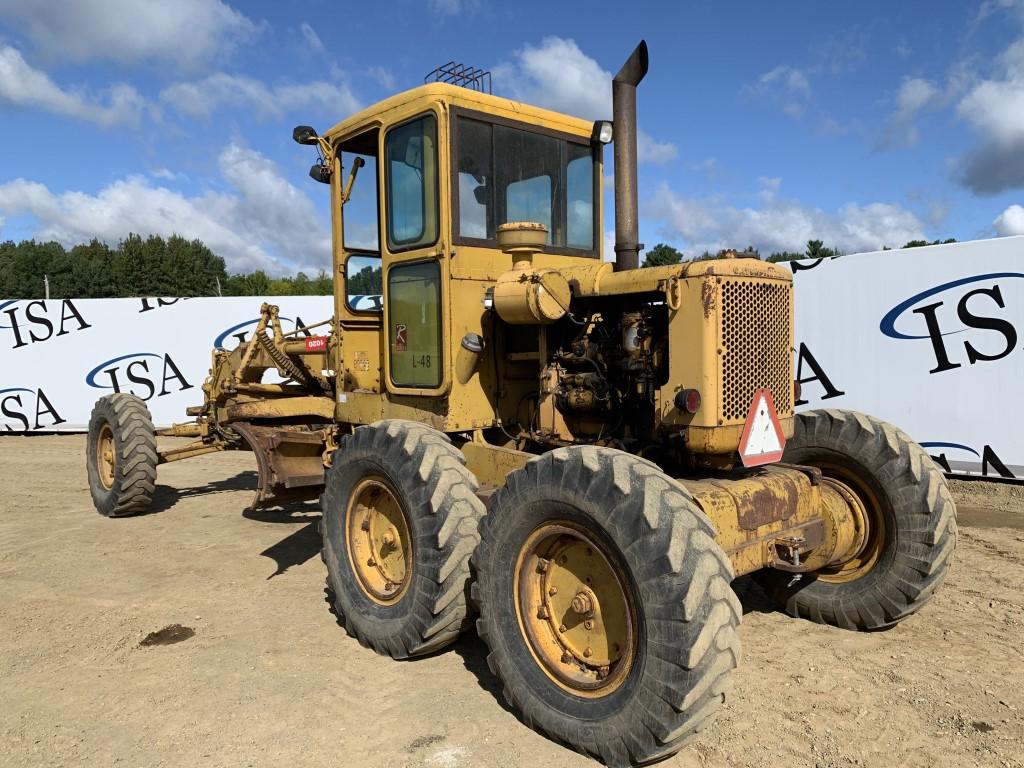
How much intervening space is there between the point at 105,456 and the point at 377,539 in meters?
5.06

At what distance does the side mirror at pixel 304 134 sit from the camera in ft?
18.1

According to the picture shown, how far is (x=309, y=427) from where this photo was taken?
653 centimetres

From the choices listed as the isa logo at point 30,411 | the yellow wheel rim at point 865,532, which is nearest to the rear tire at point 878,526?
the yellow wheel rim at point 865,532

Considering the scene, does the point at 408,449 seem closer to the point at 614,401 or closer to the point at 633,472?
the point at 614,401

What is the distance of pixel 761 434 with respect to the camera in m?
3.72

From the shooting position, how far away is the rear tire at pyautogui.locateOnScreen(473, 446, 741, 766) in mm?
2842

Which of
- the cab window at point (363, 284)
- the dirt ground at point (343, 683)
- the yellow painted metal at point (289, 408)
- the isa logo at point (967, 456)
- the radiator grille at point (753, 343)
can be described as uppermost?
the cab window at point (363, 284)

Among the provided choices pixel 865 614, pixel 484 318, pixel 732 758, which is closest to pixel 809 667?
pixel 865 614

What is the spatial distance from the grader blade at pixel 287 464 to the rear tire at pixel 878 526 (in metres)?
3.47

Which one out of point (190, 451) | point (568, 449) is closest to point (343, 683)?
point (568, 449)

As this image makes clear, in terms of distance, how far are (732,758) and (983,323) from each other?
7.25 meters

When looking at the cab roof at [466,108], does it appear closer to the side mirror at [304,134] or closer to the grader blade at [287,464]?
the side mirror at [304,134]

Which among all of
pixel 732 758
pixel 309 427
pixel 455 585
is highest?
pixel 309 427

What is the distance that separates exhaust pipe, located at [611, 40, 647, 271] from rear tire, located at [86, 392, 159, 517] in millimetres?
5596
